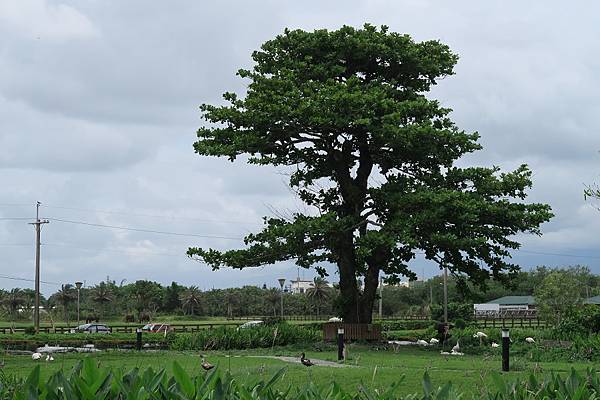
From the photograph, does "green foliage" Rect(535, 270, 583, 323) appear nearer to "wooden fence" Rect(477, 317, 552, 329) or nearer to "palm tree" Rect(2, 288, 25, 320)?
"wooden fence" Rect(477, 317, 552, 329)

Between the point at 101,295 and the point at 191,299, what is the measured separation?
991 centimetres

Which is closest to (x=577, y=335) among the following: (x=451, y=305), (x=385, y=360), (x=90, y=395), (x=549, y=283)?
(x=385, y=360)

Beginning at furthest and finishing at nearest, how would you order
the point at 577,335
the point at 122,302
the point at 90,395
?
the point at 122,302 < the point at 577,335 < the point at 90,395

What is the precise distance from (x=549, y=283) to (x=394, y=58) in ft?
119

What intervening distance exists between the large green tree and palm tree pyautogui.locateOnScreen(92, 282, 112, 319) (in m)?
60.6

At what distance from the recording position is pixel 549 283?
5800 centimetres

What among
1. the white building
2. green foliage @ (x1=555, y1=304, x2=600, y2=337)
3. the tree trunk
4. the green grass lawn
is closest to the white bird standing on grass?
the green grass lawn

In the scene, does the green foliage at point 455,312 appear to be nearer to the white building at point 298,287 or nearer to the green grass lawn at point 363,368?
the green grass lawn at point 363,368

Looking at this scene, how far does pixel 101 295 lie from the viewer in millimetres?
84500

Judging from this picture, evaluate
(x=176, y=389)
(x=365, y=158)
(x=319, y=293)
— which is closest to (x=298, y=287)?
(x=319, y=293)

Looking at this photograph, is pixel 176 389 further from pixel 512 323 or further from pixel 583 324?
pixel 512 323

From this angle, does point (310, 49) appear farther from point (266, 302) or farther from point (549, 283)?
point (266, 302)

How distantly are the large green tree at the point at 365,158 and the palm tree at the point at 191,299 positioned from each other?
61302mm

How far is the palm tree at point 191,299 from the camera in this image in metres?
88.0
